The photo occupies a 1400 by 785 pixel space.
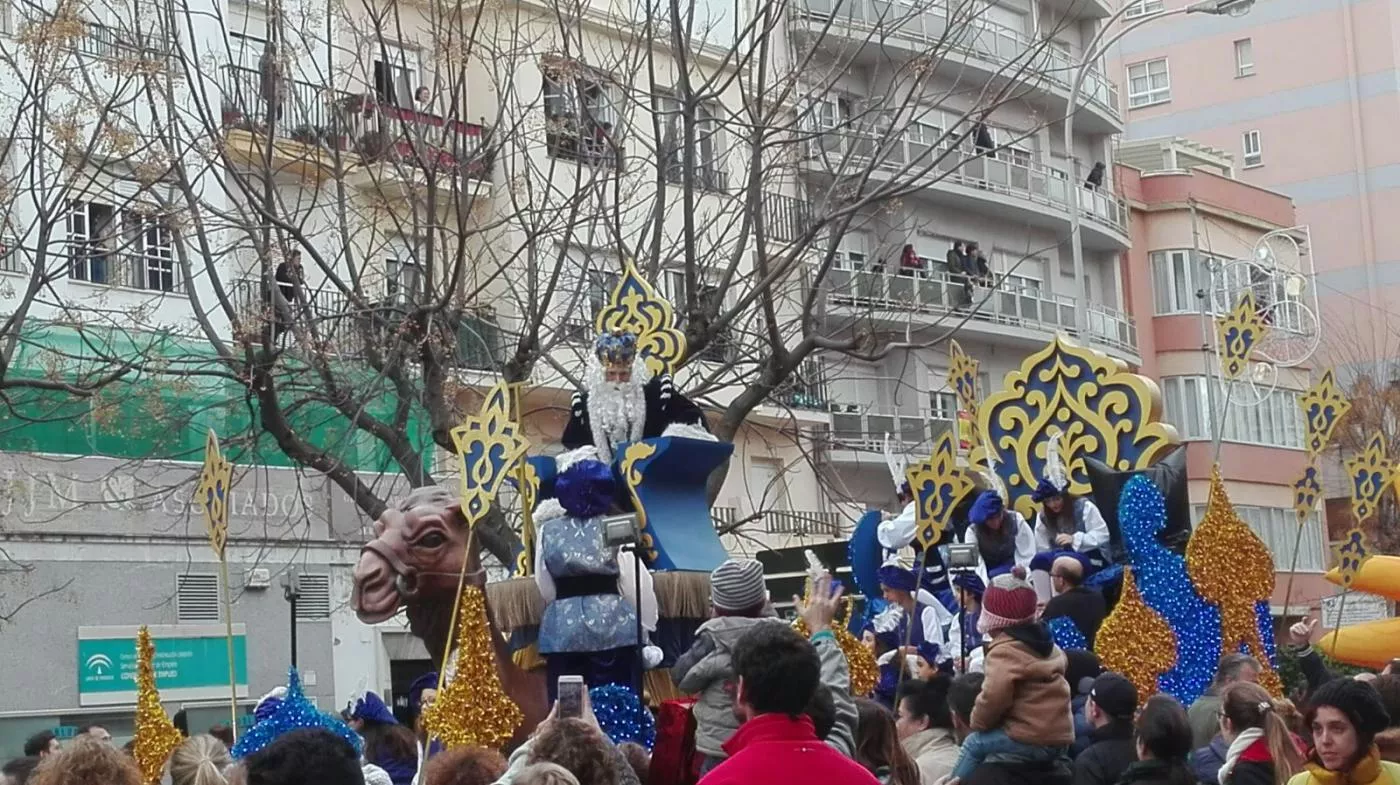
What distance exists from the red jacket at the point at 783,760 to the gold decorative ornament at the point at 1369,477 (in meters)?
9.02

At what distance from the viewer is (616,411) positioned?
1176 centimetres

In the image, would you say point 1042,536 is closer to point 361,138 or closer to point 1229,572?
point 1229,572

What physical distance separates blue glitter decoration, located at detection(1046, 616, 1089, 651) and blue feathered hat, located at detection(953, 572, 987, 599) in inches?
23.9

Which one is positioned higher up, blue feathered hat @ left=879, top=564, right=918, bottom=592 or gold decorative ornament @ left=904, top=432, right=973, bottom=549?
gold decorative ornament @ left=904, top=432, right=973, bottom=549

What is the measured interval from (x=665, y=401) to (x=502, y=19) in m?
12.4

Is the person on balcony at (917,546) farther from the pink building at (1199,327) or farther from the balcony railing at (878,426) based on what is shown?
the pink building at (1199,327)

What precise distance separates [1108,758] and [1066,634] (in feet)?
11.1

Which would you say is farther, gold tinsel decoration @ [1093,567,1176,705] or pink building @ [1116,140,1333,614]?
pink building @ [1116,140,1333,614]

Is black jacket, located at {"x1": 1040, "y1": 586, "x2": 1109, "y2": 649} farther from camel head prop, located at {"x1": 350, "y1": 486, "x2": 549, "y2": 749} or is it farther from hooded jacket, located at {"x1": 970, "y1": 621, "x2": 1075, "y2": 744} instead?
hooded jacket, located at {"x1": 970, "y1": 621, "x2": 1075, "y2": 744}

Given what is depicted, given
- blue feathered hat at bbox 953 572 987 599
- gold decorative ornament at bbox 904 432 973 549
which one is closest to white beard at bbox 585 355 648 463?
gold decorative ornament at bbox 904 432 973 549

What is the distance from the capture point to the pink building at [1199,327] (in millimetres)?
41469

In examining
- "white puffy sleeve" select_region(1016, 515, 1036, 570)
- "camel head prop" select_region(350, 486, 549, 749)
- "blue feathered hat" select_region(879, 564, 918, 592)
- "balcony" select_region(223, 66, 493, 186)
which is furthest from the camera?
"balcony" select_region(223, 66, 493, 186)

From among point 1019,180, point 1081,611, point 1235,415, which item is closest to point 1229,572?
point 1081,611

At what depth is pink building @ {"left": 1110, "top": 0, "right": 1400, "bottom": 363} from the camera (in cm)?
4538
